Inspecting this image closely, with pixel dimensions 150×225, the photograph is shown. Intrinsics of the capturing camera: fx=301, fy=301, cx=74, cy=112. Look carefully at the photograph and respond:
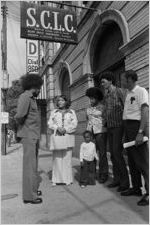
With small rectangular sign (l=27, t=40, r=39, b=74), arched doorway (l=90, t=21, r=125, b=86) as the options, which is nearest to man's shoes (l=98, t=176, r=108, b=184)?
arched doorway (l=90, t=21, r=125, b=86)

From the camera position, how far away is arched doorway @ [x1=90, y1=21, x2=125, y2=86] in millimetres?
8180

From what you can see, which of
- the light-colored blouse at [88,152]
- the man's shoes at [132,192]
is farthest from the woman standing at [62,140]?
the man's shoes at [132,192]

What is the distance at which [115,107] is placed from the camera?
16.5 ft

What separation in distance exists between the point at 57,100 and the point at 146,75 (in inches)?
74.1

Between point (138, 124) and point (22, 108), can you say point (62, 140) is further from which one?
point (138, 124)

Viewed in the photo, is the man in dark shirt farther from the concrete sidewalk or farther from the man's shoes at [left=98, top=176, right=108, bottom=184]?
the man's shoes at [left=98, top=176, right=108, bottom=184]

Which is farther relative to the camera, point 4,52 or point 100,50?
point 4,52

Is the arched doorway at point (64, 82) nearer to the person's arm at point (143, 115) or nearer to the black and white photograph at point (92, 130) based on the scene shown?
the black and white photograph at point (92, 130)

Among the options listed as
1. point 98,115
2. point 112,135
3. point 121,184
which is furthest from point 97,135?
point 121,184

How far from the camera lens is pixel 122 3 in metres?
7.20

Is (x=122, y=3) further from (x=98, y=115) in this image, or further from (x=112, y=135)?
(x=112, y=135)

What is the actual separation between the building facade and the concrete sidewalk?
8.43 ft

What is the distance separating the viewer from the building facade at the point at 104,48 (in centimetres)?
631

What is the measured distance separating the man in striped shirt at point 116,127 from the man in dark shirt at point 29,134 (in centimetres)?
122
